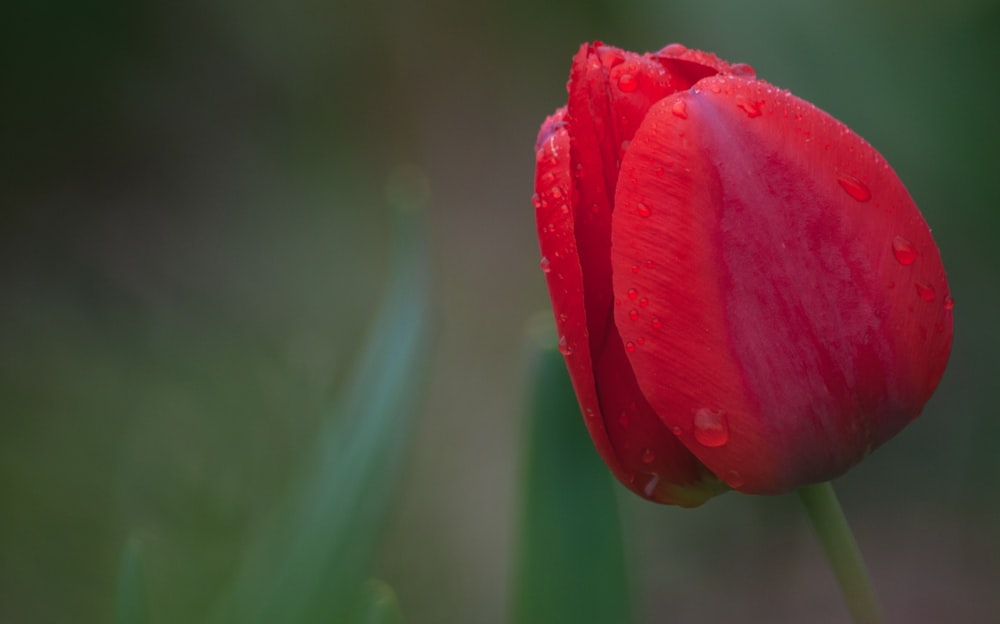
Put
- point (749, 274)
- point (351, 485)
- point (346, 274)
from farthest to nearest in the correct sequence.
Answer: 1. point (346, 274)
2. point (351, 485)
3. point (749, 274)

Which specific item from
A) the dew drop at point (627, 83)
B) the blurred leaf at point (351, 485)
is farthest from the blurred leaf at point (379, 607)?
the dew drop at point (627, 83)

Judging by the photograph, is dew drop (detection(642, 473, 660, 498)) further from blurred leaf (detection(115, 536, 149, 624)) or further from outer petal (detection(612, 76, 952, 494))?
blurred leaf (detection(115, 536, 149, 624))

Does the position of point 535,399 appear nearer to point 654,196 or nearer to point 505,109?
point 654,196

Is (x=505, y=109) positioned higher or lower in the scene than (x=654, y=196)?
higher

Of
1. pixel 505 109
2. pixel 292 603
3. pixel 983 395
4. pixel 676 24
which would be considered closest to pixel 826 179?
pixel 292 603

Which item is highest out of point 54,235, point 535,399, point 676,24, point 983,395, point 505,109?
point 676,24

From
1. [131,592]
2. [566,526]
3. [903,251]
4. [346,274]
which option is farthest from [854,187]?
[346,274]

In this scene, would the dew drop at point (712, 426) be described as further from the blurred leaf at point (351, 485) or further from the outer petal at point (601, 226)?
the blurred leaf at point (351, 485)

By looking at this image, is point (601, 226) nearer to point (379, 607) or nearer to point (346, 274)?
point (379, 607)
